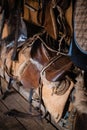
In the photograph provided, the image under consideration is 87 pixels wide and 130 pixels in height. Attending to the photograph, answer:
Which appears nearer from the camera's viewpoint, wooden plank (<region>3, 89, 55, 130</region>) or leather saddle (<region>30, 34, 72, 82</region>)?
leather saddle (<region>30, 34, 72, 82</region>)

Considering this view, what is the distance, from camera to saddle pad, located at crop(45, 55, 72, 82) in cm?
152

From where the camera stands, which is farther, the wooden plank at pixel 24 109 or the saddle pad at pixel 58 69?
the wooden plank at pixel 24 109

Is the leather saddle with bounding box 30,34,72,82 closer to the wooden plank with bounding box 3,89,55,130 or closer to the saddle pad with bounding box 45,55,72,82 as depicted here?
the saddle pad with bounding box 45,55,72,82

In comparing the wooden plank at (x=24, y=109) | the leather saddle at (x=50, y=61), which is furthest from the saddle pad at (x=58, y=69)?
the wooden plank at (x=24, y=109)

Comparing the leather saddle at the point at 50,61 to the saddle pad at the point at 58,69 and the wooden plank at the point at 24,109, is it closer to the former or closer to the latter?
the saddle pad at the point at 58,69

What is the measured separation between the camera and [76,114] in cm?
138

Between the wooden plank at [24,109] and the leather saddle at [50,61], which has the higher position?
the leather saddle at [50,61]

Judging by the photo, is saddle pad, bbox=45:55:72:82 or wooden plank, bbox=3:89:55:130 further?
wooden plank, bbox=3:89:55:130

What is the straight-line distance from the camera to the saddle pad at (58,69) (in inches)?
59.8

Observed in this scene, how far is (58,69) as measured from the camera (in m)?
1.55

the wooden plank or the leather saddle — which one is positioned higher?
the leather saddle

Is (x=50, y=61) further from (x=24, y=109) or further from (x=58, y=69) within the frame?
(x=24, y=109)

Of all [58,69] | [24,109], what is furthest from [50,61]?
[24,109]

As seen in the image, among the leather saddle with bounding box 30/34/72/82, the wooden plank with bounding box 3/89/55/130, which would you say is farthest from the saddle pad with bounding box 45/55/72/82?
the wooden plank with bounding box 3/89/55/130
